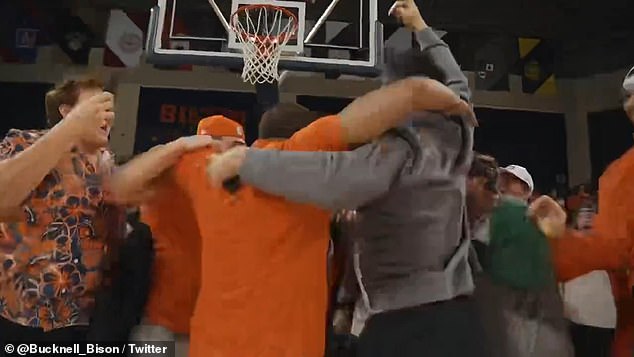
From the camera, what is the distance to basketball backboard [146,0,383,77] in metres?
1.71

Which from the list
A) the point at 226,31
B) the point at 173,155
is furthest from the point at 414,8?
the point at 173,155

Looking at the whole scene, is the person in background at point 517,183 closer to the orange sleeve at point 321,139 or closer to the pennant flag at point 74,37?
the orange sleeve at point 321,139

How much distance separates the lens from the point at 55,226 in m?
1.42

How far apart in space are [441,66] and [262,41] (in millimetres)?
497

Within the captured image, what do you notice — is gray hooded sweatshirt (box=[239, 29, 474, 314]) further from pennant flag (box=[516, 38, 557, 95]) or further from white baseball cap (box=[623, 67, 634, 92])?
white baseball cap (box=[623, 67, 634, 92])

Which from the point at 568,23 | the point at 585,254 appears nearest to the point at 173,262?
the point at 585,254

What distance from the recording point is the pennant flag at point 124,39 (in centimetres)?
174

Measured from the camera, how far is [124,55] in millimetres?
1744

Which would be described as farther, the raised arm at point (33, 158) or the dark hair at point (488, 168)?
the dark hair at point (488, 168)

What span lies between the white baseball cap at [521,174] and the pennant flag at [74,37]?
1.05m

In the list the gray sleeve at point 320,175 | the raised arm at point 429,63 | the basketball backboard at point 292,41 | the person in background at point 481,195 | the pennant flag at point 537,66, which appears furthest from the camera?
the pennant flag at point 537,66

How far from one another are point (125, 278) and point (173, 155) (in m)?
0.28

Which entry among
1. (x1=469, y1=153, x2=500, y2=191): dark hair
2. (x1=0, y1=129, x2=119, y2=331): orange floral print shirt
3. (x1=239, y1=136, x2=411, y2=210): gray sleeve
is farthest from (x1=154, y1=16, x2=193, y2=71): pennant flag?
(x1=469, y1=153, x2=500, y2=191): dark hair

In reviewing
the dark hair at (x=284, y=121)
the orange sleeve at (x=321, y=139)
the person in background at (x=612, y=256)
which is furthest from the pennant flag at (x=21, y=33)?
the person in background at (x=612, y=256)
